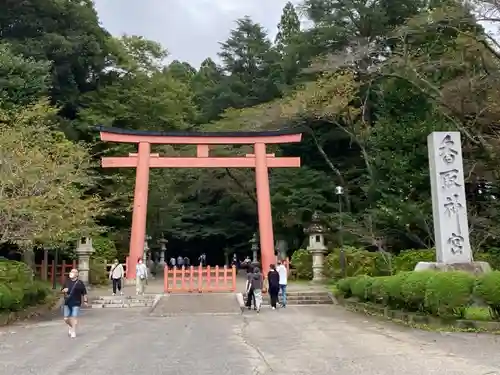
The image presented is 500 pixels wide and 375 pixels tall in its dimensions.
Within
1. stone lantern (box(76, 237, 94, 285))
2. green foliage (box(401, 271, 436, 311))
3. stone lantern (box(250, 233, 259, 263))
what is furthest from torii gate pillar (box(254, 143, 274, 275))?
stone lantern (box(250, 233, 259, 263))

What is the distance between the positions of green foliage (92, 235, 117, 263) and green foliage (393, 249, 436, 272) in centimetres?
1363

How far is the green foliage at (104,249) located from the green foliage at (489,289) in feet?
62.9

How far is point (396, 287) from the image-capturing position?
513 inches

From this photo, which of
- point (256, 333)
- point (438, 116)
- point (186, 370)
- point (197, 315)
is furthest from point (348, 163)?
point (186, 370)

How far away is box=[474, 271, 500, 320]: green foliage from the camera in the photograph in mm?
10555

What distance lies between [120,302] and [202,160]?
806cm

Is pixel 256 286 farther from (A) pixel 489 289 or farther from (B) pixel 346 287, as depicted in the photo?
(A) pixel 489 289

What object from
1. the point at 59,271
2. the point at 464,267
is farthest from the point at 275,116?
the point at 464,267

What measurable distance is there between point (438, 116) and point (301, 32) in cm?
1364

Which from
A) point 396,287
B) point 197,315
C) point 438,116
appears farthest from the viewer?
point 438,116

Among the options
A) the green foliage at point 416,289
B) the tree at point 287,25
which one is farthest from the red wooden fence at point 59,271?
the tree at point 287,25

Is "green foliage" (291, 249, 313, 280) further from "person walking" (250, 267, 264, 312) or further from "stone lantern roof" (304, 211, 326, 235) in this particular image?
"person walking" (250, 267, 264, 312)

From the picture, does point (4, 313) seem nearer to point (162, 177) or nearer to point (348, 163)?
point (162, 177)

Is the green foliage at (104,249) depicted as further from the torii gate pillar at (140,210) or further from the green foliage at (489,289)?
the green foliage at (489,289)
